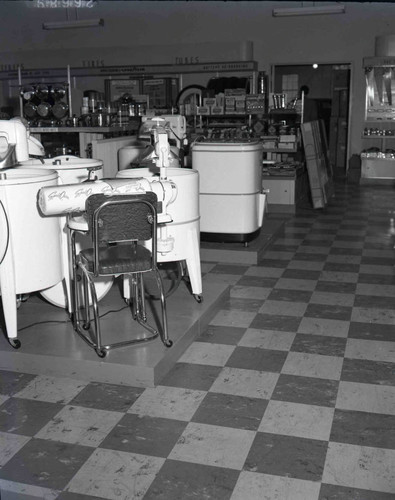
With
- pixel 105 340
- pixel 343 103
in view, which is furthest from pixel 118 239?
pixel 343 103

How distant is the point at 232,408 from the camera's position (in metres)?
3.11

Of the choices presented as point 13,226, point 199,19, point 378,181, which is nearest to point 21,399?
point 13,226

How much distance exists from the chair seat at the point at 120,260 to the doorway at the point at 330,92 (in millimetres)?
10161

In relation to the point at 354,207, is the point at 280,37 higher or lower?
higher

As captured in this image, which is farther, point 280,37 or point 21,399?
point 280,37

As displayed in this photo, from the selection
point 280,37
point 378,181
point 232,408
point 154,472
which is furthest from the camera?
point 280,37

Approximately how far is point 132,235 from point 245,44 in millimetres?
10144

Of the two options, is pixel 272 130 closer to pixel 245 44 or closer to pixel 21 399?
pixel 245 44

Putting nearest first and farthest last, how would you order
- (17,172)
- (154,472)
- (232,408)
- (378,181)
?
1. (154,472)
2. (232,408)
3. (17,172)
4. (378,181)

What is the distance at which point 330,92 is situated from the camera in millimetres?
15086

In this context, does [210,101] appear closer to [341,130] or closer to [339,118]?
[341,130]

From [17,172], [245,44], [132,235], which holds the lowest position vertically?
[132,235]

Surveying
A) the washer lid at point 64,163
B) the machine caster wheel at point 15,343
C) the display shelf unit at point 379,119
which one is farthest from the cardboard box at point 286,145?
the machine caster wheel at point 15,343

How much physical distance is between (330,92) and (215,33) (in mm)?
3483
